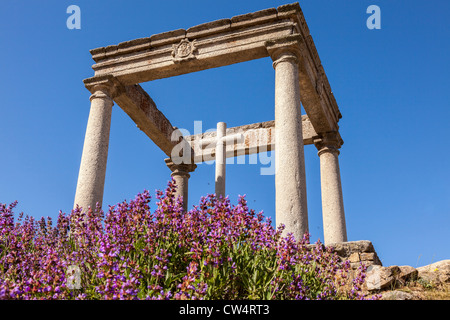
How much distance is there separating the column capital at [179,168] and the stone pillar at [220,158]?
8.04 feet

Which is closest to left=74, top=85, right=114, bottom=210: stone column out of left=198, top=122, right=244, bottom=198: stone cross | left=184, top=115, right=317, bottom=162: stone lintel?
left=198, top=122, right=244, bottom=198: stone cross

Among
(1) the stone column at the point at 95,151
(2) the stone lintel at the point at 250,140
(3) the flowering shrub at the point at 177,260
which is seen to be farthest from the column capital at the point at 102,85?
(3) the flowering shrub at the point at 177,260

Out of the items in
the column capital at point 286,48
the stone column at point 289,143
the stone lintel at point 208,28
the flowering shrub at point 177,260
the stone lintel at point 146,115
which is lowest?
the flowering shrub at point 177,260

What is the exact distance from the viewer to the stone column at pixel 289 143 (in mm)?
9328

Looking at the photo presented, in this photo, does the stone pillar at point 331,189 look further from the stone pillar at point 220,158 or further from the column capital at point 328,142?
the stone pillar at point 220,158

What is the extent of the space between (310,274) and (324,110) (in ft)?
32.5

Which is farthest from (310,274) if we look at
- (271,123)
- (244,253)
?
(271,123)

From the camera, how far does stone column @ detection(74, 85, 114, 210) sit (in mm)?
11211

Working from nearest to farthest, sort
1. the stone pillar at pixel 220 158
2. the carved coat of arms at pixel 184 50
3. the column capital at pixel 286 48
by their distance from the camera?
the column capital at pixel 286 48
the carved coat of arms at pixel 184 50
the stone pillar at pixel 220 158

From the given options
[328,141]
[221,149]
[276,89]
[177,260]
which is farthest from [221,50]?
[177,260]

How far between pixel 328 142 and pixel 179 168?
696 centimetres

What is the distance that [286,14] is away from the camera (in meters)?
11.1

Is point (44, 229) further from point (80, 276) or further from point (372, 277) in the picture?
point (372, 277)
